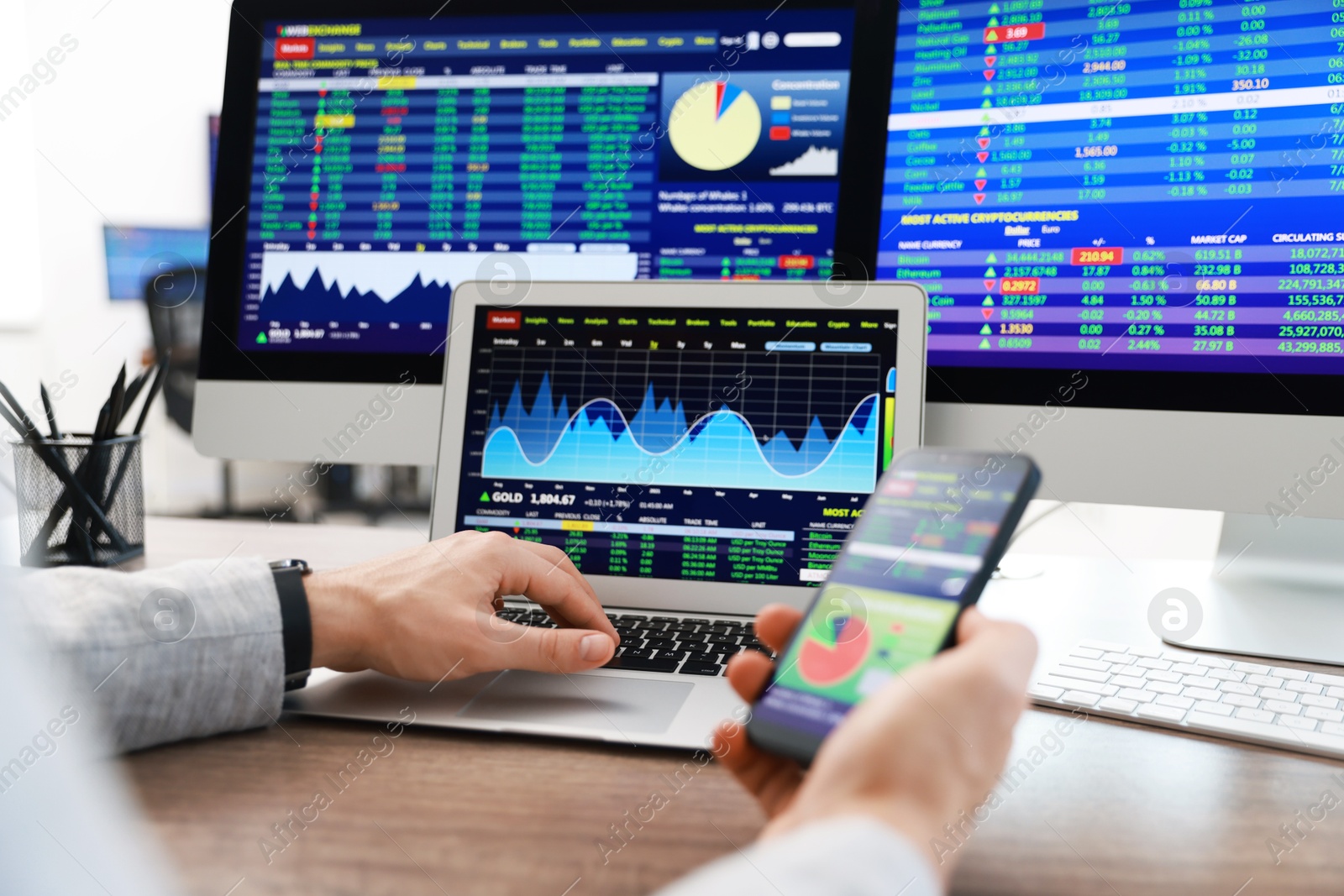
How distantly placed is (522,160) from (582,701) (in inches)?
24.1

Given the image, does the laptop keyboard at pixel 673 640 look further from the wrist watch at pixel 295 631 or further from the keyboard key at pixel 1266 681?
the keyboard key at pixel 1266 681

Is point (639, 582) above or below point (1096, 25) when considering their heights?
below

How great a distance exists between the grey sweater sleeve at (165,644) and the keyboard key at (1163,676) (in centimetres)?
56

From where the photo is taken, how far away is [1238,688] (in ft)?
1.77

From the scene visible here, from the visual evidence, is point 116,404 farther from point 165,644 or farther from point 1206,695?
point 1206,695

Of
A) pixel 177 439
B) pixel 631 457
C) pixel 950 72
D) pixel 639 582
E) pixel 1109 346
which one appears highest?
pixel 950 72

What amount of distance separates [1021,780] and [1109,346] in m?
0.47

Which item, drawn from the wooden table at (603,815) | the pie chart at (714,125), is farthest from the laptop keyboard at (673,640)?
the pie chart at (714,125)

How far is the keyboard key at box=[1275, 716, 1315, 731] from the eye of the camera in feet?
1.59

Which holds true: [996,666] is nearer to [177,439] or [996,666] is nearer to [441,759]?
[441,759]

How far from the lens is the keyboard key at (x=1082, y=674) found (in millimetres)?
558

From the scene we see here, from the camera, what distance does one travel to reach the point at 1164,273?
0.74 meters

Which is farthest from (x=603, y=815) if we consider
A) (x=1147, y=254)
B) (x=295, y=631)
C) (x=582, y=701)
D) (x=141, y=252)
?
(x=141, y=252)

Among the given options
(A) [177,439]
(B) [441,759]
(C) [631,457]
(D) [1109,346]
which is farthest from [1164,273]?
(A) [177,439]
